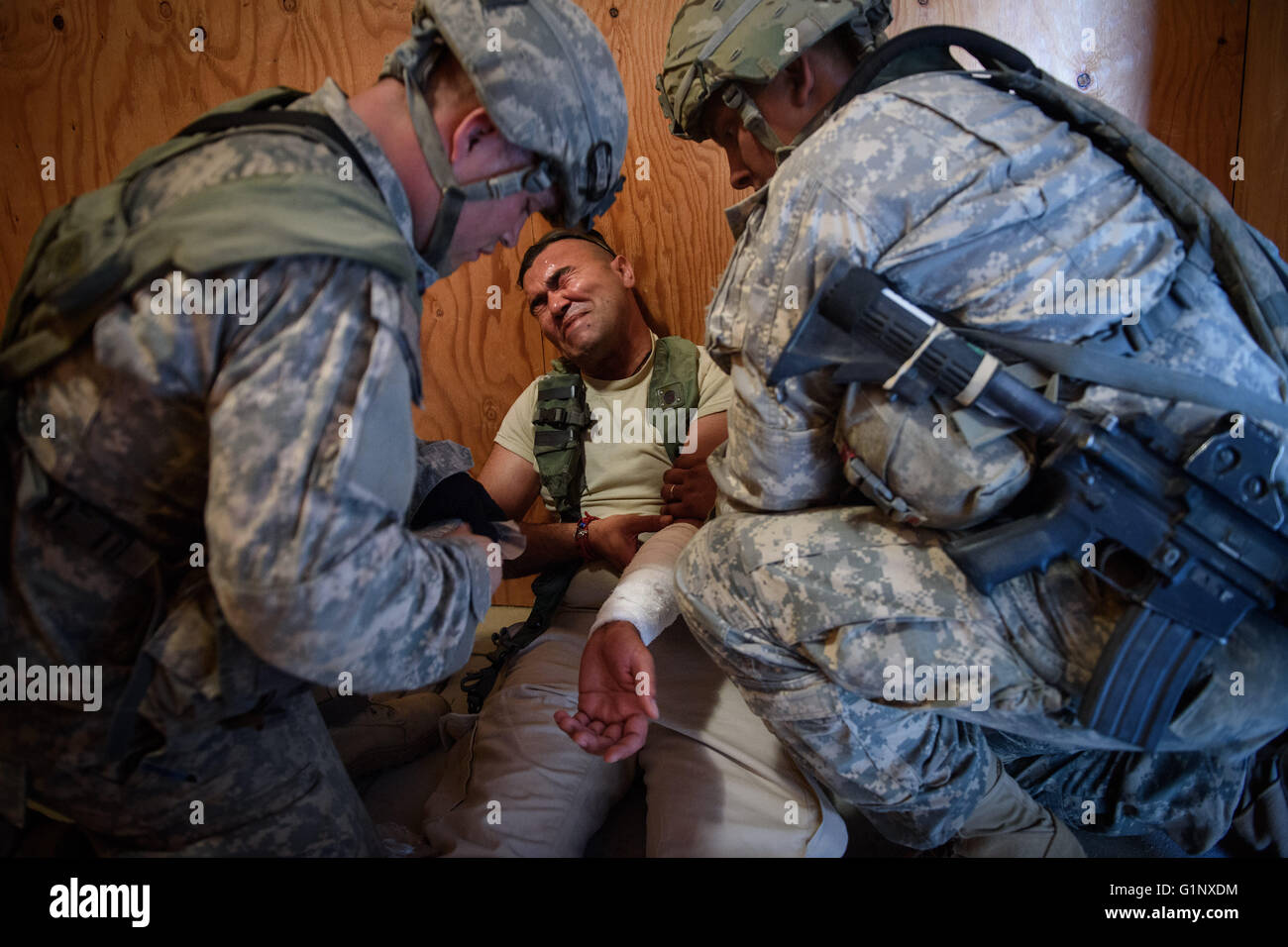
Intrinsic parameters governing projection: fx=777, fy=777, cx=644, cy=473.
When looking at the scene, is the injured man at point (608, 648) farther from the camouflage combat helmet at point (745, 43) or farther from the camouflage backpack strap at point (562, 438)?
the camouflage combat helmet at point (745, 43)

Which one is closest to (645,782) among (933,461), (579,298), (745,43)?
(933,461)

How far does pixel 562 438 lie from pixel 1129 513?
1.53 metres

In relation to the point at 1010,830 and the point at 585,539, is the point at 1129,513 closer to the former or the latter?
the point at 1010,830

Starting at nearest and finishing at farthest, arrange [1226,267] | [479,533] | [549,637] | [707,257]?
[1226,267]
[479,533]
[549,637]
[707,257]

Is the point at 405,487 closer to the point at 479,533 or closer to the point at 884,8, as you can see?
the point at 479,533

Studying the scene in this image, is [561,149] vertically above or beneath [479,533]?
above

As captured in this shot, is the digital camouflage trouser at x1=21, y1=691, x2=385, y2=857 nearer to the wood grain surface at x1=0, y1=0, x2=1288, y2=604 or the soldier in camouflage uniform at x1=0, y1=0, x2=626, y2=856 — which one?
the soldier in camouflage uniform at x1=0, y1=0, x2=626, y2=856

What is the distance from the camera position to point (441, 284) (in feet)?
8.00

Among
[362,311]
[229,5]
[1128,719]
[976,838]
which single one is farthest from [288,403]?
[229,5]

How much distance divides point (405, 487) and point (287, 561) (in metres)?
0.19

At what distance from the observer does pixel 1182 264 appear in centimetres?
124

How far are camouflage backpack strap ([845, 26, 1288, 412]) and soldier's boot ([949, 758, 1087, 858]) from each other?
33.3 inches

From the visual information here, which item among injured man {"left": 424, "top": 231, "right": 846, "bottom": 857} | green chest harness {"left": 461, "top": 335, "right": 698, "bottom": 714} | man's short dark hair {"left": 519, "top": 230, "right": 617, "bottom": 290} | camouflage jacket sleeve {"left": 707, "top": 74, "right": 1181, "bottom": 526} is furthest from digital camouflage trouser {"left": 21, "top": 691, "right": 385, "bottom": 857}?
man's short dark hair {"left": 519, "top": 230, "right": 617, "bottom": 290}

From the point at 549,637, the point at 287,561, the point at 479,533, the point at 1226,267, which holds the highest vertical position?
the point at 1226,267
